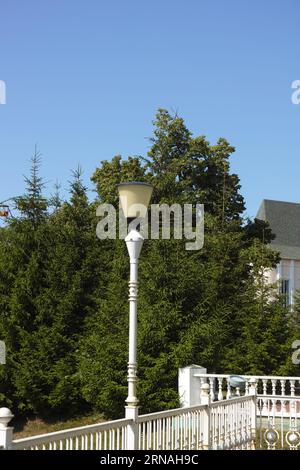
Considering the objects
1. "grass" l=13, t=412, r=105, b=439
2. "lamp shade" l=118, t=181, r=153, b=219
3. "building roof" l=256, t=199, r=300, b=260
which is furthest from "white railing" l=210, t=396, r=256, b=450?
"building roof" l=256, t=199, r=300, b=260

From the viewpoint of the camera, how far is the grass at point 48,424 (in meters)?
16.3

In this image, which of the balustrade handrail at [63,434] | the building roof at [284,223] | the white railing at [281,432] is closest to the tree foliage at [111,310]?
the white railing at [281,432]

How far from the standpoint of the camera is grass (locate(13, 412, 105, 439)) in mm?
16266

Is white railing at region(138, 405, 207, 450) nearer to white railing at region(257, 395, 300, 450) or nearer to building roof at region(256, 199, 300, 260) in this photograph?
white railing at region(257, 395, 300, 450)

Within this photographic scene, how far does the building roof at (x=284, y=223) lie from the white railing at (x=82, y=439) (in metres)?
42.5

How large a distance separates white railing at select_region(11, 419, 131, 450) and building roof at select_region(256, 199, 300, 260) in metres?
42.5

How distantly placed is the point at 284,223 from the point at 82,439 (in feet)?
151

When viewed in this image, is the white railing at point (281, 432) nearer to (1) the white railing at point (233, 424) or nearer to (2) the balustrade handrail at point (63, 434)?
(1) the white railing at point (233, 424)
